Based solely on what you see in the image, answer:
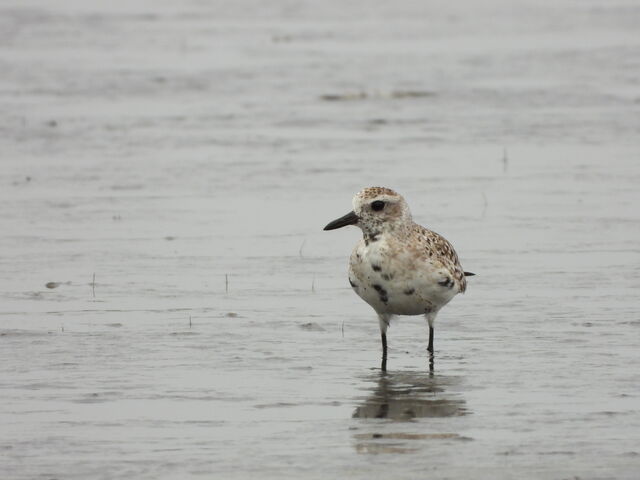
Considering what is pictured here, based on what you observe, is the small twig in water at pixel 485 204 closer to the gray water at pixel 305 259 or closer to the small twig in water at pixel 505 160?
the gray water at pixel 305 259

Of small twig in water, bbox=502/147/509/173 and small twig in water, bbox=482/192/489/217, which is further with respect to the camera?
small twig in water, bbox=502/147/509/173

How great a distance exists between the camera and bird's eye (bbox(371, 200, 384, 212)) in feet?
→ 38.5

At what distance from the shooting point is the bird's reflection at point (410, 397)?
32.7 ft

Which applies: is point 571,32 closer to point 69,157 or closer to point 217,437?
point 69,157

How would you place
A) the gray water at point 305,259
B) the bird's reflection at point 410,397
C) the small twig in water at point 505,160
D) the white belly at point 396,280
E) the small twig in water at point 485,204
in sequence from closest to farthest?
the gray water at point 305,259 → the bird's reflection at point 410,397 → the white belly at point 396,280 → the small twig in water at point 485,204 → the small twig in water at point 505,160

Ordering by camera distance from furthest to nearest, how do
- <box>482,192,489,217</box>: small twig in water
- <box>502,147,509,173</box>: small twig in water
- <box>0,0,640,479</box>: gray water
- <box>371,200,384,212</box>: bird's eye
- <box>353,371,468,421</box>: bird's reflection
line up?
1. <box>502,147,509,173</box>: small twig in water
2. <box>482,192,489,217</box>: small twig in water
3. <box>371,200,384,212</box>: bird's eye
4. <box>353,371,468,421</box>: bird's reflection
5. <box>0,0,640,479</box>: gray water

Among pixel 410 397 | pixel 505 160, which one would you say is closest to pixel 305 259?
pixel 410 397

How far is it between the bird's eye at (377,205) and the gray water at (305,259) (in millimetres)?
1015

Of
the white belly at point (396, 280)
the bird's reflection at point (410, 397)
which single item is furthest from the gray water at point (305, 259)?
the white belly at point (396, 280)

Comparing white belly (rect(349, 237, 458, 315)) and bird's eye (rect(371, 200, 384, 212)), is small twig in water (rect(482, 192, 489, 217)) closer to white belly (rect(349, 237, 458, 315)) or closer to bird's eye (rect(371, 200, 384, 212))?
bird's eye (rect(371, 200, 384, 212))

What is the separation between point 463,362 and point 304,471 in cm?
296

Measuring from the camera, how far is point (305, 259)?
15.1 m

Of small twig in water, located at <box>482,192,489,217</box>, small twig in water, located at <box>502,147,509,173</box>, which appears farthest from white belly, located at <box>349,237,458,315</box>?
small twig in water, located at <box>502,147,509,173</box>

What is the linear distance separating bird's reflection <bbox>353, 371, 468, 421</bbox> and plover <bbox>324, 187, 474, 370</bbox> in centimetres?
41
